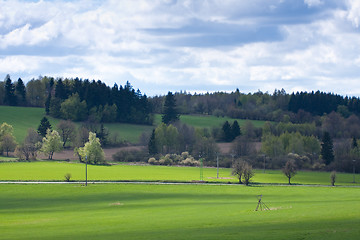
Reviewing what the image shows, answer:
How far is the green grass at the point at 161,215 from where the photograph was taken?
97.5ft

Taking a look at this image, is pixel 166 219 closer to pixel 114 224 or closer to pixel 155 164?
pixel 114 224

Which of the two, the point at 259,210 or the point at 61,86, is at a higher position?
the point at 61,86

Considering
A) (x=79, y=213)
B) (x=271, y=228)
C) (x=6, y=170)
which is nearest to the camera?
(x=271, y=228)

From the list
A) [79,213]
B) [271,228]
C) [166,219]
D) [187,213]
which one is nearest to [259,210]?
[187,213]

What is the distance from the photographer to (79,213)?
46.0 meters

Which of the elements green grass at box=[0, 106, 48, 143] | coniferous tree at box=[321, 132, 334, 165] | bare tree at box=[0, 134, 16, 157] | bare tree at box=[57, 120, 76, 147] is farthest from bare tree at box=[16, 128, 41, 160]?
coniferous tree at box=[321, 132, 334, 165]

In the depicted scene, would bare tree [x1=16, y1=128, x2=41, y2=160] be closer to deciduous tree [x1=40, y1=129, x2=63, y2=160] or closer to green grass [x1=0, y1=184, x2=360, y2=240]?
deciduous tree [x1=40, y1=129, x2=63, y2=160]

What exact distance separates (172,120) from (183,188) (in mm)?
108760

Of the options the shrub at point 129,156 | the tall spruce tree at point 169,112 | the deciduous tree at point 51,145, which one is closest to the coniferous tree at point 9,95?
the tall spruce tree at point 169,112

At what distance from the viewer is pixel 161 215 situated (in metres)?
42.1

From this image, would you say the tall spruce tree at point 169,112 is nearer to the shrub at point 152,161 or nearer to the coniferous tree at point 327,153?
the shrub at point 152,161

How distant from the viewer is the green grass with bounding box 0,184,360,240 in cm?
2970

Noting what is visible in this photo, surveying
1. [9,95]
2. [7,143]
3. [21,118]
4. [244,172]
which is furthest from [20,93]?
[244,172]

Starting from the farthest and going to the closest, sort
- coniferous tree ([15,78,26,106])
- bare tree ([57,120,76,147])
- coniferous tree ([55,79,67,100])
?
coniferous tree ([15,78,26,106]) < coniferous tree ([55,79,67,100]) < bare tree ([57,120,76,147])
